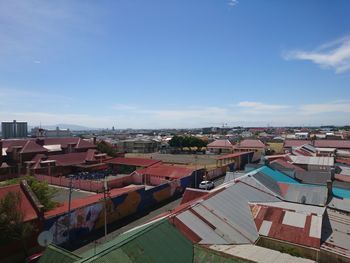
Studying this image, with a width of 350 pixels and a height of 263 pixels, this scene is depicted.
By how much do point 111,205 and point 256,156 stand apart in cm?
5334

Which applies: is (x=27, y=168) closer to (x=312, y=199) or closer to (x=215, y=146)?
(x=312, y=199)

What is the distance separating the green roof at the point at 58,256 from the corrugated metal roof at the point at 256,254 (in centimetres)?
809

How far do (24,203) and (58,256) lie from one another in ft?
34.7

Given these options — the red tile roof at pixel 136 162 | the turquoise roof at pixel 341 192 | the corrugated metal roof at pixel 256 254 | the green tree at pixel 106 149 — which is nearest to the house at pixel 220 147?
the green tree at pixel 106 149

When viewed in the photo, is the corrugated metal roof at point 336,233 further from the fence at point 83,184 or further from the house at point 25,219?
the fence at point 83,184

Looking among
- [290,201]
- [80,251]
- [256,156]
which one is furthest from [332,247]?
[256,156]

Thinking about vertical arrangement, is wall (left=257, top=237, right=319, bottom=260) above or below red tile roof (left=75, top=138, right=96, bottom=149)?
below

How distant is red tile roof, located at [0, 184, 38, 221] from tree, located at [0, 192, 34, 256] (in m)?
0.91

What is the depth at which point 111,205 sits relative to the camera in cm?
2972

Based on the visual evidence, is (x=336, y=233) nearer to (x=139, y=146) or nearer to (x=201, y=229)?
(x=201, y=229)

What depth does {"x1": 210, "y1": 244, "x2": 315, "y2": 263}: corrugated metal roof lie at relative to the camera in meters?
16.3

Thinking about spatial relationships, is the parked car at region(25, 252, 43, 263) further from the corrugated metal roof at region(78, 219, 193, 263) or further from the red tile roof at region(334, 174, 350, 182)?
the red tile roof at region(334, 174, 350, 182)

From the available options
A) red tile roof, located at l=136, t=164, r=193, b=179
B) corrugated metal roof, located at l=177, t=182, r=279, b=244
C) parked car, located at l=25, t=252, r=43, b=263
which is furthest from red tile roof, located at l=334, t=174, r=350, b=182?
parked car, located at l=25, t=252, r=43, b=263

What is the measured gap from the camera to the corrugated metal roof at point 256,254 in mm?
16328
